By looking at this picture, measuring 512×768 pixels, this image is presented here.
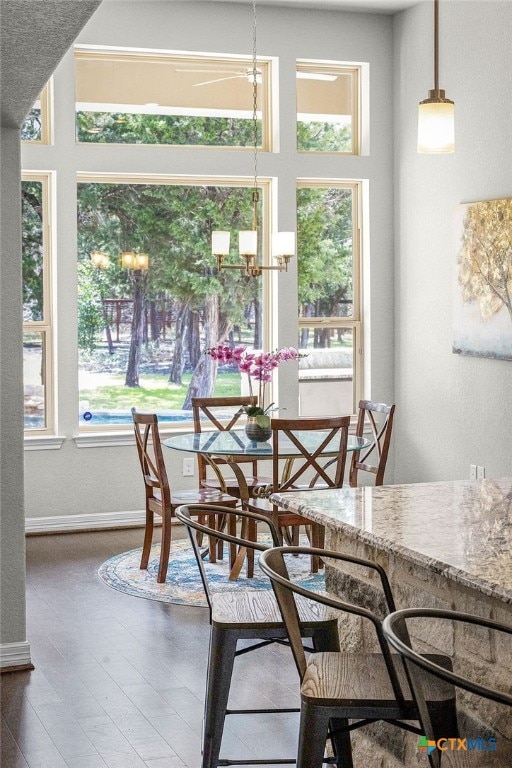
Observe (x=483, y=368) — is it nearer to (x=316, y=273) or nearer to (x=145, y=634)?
(x=316, y=273)

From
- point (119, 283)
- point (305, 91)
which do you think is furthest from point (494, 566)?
point (305, 91)

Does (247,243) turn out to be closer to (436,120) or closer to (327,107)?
(327,107)

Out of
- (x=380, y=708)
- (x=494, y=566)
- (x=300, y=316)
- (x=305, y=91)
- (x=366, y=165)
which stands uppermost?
(x=305, y=91)

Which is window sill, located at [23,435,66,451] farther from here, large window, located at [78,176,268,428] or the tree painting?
the tree painting

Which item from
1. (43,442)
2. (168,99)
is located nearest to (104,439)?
(43,442)

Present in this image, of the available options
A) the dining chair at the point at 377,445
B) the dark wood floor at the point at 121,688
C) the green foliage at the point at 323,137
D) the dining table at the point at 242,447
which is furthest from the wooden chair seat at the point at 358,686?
the green foliage at the point at 323,137

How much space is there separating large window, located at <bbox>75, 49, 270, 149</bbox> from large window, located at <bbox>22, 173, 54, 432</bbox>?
21.0 inches

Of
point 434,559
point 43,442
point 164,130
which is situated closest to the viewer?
point 434,559

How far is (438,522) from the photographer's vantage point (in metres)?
2.65

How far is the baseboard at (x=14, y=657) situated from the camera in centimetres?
416

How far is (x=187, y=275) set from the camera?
7215mm

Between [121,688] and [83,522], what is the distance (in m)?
3.01

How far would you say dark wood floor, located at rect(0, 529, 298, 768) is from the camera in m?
3.35

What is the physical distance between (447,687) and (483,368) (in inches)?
175
